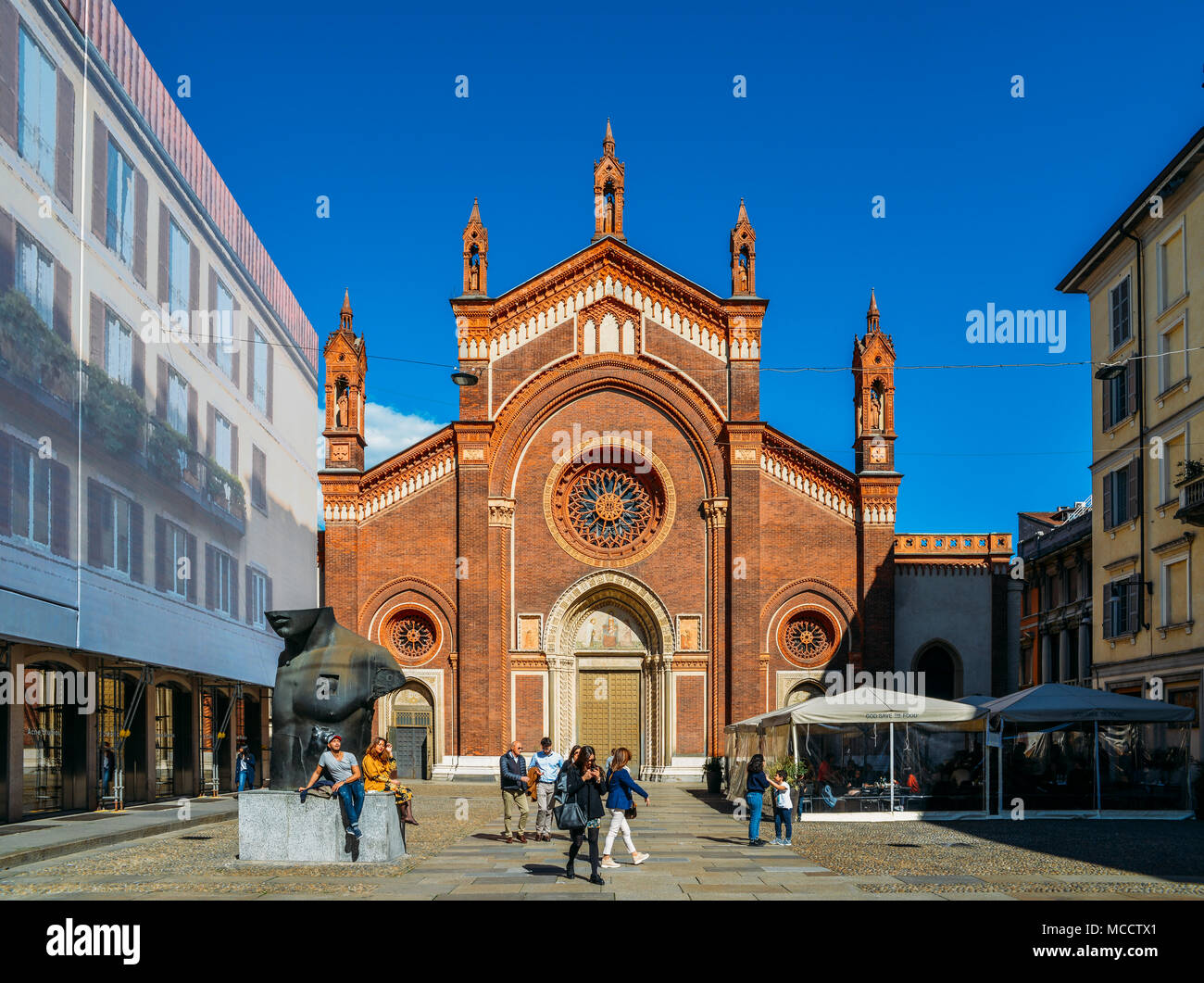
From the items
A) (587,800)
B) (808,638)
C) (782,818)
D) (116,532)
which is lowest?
(782,818)

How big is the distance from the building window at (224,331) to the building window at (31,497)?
431 inches

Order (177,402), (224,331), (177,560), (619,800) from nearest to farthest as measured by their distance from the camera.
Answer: (619,800)
(177,560)
(177,402)
(224,331)

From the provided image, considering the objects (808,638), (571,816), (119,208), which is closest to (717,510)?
(808,638)

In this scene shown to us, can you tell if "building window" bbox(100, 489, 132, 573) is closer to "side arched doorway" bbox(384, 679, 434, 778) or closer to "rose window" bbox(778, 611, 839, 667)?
"side arched doorway" bbox(384, 679, 434, 778)

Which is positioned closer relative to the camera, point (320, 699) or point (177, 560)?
point (320, 699)

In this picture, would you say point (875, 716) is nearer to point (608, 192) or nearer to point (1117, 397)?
point (1117, 397)

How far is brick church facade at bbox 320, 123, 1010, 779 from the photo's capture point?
36281mm

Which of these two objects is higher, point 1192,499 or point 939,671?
point 1192,499

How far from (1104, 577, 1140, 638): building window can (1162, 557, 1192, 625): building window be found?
1234 mm

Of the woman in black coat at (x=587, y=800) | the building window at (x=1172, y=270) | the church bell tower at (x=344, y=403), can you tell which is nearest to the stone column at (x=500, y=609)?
the church bell tower at (x=344, y=403)

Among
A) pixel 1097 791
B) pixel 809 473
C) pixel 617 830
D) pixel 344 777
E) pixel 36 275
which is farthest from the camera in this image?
pixel 809 473

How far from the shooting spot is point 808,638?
3650 cm

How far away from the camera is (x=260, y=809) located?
1575 cm

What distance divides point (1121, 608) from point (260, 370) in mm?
23542
